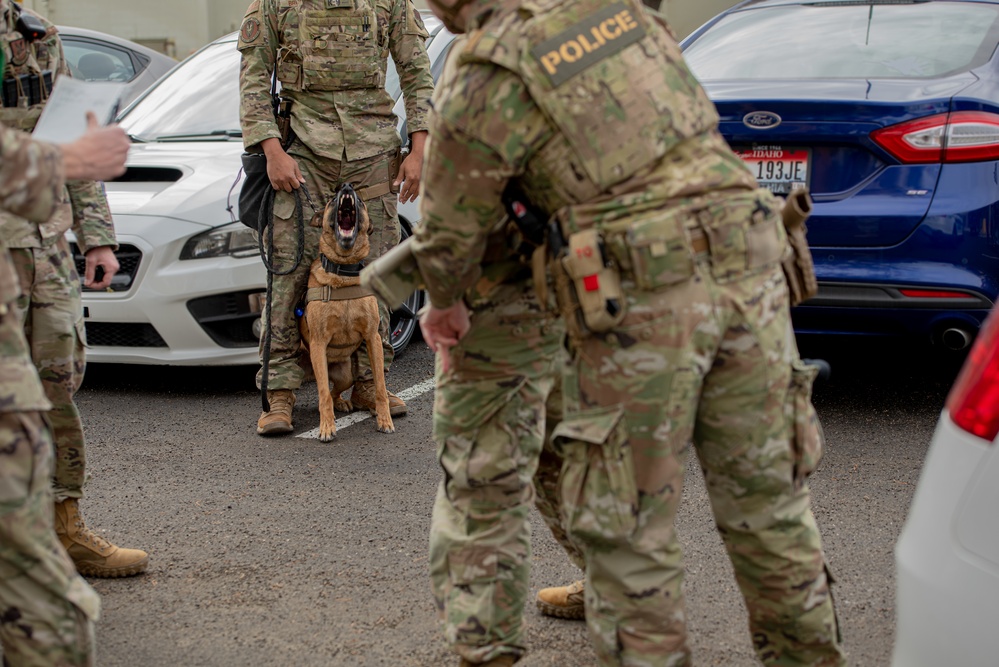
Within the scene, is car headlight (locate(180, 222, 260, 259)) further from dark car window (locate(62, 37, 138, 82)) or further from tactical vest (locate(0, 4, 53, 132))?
dark car window (locate(62, 37, 138, 82))

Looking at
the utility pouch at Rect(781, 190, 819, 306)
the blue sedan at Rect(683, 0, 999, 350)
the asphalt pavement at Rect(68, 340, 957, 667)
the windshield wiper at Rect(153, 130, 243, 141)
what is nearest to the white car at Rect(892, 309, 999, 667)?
the utility pouch at Rect(781, 190, 819, 306)

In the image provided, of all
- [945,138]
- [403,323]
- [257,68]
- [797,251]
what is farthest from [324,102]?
[797,251]

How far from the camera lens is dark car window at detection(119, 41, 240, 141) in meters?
6.49

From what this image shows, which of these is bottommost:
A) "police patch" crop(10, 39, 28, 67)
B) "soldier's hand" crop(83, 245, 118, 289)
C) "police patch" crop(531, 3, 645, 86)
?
"soldier's hand" crop(83, 245, 118, 289)

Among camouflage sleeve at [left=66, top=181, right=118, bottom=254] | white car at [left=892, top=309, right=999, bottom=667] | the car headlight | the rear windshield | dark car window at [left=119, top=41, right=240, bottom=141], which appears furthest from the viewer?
dark car window at [left=119, top=41, right=240, bottom=141]

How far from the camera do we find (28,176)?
207cm

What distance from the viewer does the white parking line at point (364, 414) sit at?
17.2 feet

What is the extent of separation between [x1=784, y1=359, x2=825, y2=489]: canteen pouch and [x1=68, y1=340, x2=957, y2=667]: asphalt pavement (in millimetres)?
938

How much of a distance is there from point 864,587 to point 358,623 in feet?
4.91

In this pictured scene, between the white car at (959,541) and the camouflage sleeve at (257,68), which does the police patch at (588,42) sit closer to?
the white car at (959,541)

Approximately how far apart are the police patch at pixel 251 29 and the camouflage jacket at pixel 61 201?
1598mm

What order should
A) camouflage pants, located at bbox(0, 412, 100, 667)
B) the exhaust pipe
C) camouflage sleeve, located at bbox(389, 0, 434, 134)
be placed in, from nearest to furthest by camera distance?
camouflage pants, located at bbox(0, 412, 100, 667), the exhaust pipe, camouflage sleeve, located at bbox(389, 0, 434, 134)

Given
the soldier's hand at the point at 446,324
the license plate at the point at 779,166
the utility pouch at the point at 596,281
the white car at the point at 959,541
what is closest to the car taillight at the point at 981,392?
the white car at the point at 959,541

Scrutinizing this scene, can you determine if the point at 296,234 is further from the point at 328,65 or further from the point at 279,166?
the point at 328,65
